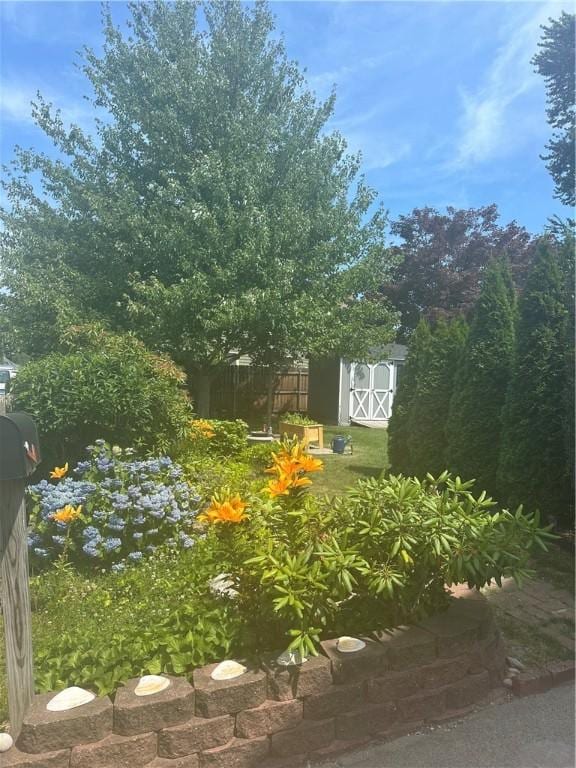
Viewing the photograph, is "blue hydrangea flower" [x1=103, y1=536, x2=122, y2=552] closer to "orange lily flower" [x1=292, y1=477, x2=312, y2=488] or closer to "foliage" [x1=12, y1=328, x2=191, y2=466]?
"orange lily flower" [x1=292, y1=477, x2=312, y2=488]

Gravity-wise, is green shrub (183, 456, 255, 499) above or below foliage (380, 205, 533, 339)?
below

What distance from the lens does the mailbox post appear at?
1894 millimetres

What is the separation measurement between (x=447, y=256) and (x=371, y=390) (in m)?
11.8

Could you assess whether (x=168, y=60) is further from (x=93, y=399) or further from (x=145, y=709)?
(x=145, y=709)

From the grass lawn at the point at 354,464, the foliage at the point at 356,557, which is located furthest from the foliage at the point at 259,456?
the foliage at the point at 356,557

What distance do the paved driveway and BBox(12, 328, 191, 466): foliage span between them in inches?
135

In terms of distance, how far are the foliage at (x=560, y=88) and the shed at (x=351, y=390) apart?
682 centimetres

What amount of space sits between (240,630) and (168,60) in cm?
1050

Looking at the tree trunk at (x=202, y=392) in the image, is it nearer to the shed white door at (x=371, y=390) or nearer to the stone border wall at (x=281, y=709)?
the shed white door at (x=371, y=390)

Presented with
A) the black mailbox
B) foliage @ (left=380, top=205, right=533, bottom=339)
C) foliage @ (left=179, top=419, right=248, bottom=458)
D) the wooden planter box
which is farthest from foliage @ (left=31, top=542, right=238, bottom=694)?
foliage @ (left=380, top=205, right=533, bottom=339)

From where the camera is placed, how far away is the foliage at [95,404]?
4.66 meters

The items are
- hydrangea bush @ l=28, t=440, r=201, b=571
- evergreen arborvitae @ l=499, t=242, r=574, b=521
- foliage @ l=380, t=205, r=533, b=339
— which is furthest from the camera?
foliage @ l=380, t=205, r=533, b=339

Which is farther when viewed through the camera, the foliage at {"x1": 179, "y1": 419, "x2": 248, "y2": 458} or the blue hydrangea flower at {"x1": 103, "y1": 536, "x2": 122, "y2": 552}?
the foliage at {"x1": 179, "y1": 419, "x2": 248, "y2": 458}

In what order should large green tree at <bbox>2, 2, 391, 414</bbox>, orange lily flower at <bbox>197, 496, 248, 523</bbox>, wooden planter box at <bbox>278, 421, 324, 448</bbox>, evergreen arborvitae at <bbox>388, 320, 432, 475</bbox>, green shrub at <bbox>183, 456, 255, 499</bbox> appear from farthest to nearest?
wooden planter box at <bbox>278, 421, 324, 448</bbox>
large green tree at <bbox>2, 2, 391, 414</bbox>
evergreen arborvitae at <bbox>388, 320, 432, 475</bbox>
green shrub at <bbox>183, 456, 255, 499</bbox>
orange lily flower at <bbox>197, 496, 248, 523</bbox>
